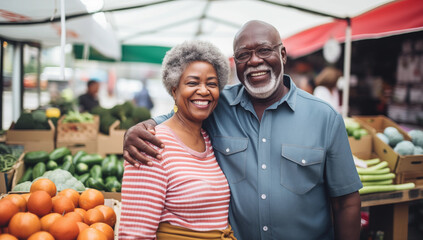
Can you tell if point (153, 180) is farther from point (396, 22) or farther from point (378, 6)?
point (378, 6)

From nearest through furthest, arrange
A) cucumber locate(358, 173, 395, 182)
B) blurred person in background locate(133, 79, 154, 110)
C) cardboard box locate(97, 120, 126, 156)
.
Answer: cucumber locate(358, 173, 395, 182), cardboard box locate(97, 120, 126, 156), blurred person in background locate(133, 79, 154, 110)

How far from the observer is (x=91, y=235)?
1.87 meters

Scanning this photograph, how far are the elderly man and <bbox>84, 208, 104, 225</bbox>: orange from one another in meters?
0.73

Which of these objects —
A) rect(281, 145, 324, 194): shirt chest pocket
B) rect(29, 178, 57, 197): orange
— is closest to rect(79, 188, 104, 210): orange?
rect(29, 178, 57, 197): orange

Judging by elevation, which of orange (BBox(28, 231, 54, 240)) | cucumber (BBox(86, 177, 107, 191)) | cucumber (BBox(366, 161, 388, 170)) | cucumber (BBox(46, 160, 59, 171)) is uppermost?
cucumber (BBox(366, 161, 388, 170))

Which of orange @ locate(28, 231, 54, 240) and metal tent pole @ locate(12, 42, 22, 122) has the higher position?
metal tent pole @ locate(12, 42, 22, 122)

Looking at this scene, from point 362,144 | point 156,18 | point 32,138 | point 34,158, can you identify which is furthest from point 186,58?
point 156,18

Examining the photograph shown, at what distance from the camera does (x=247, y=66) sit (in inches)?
80.9

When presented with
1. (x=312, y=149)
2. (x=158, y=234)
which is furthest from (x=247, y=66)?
(x=158, y=234)

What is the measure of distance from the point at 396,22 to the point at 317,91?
2692 mm

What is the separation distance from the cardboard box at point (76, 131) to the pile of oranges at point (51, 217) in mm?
1808

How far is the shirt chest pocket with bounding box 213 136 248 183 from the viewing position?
198cm

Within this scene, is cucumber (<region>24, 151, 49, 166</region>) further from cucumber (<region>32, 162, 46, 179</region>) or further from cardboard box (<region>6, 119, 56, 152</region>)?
cardboard box (<region>6, 119, 56, 152</region>)

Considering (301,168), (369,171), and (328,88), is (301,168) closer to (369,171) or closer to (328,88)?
(369,171)
